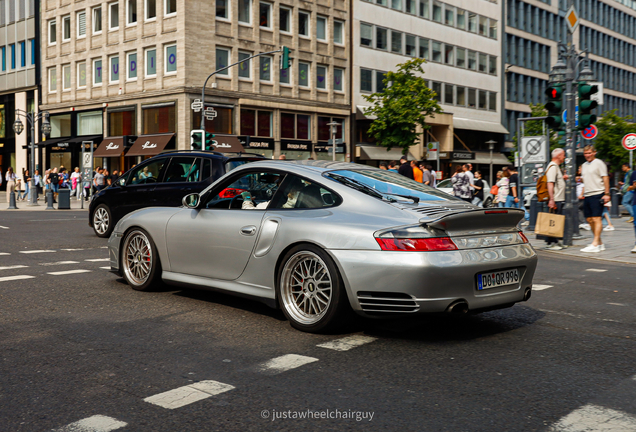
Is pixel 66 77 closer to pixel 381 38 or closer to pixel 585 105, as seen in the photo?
pixel 381 38

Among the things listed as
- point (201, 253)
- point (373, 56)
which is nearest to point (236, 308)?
point (201, 253)

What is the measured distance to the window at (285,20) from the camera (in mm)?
42406

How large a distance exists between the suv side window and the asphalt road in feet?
19.8

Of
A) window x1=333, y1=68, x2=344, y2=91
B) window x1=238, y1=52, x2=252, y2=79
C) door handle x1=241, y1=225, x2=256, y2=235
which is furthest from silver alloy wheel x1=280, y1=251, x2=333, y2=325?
window x1=333, y1=68, x2=344, y2=91

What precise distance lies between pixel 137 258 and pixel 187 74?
31.6m

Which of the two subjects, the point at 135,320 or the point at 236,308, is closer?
the point at 135,320

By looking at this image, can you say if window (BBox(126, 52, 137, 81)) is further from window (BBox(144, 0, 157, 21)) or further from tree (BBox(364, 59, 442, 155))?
tree (BBox(364, 59, 442, 155))

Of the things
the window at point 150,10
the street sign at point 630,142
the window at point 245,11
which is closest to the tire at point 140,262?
the street sign at point 630,142

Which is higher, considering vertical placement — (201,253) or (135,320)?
(201,253)

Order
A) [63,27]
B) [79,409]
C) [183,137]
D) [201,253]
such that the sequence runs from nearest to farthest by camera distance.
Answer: [79,409]
[201,253]
[183,137]
[63,27]

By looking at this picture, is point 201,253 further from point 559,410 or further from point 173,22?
point 173,22

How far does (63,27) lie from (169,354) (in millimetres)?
46156

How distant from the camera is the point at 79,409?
3.57 metres

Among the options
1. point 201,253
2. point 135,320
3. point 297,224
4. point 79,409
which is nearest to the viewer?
point 79,409
